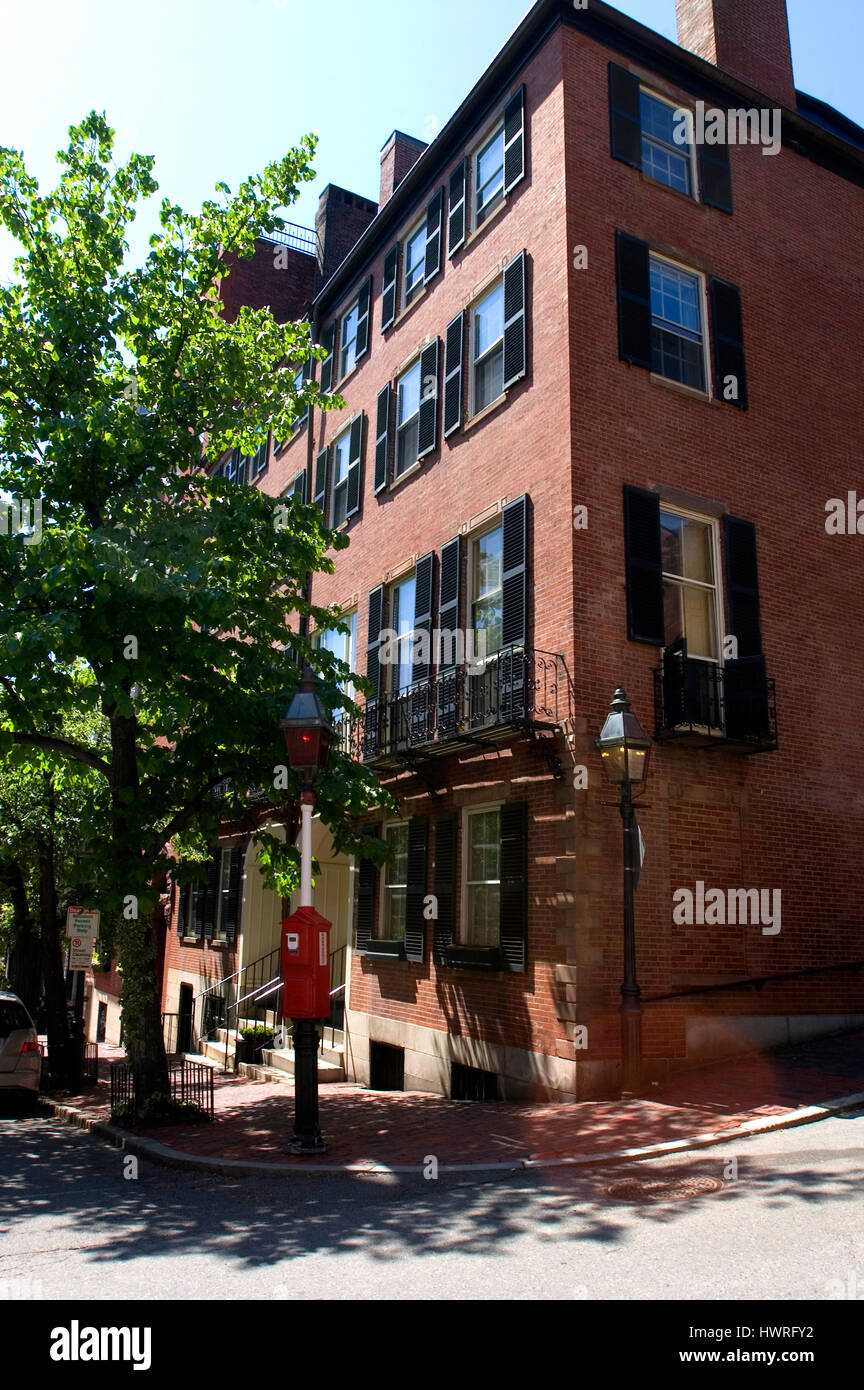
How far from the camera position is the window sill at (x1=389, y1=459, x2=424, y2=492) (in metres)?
16.3

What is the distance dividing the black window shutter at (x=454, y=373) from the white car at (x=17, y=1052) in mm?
10054

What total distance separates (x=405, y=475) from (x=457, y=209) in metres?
4.25

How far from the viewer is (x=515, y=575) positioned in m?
12.9

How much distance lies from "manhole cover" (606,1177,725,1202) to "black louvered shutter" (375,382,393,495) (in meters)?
12.5

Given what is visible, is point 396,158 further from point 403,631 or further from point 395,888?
point 395,888

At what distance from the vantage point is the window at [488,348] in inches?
574

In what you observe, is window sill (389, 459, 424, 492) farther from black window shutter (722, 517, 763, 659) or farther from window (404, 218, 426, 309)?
black window shutter (722, 517, 763, 659)

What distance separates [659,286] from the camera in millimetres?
13969

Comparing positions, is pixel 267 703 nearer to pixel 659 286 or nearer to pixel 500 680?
pixel 500 680

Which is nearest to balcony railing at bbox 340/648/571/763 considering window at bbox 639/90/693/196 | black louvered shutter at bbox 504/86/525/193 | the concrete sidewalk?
the concrete sidewalk

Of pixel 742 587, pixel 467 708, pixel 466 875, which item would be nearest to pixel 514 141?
pixel 742 587

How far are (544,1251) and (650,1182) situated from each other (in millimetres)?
1905

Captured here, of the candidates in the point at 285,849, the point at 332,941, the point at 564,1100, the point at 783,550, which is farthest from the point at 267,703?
the point at 332,941

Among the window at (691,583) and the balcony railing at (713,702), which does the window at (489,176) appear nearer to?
the window at (691,583)
